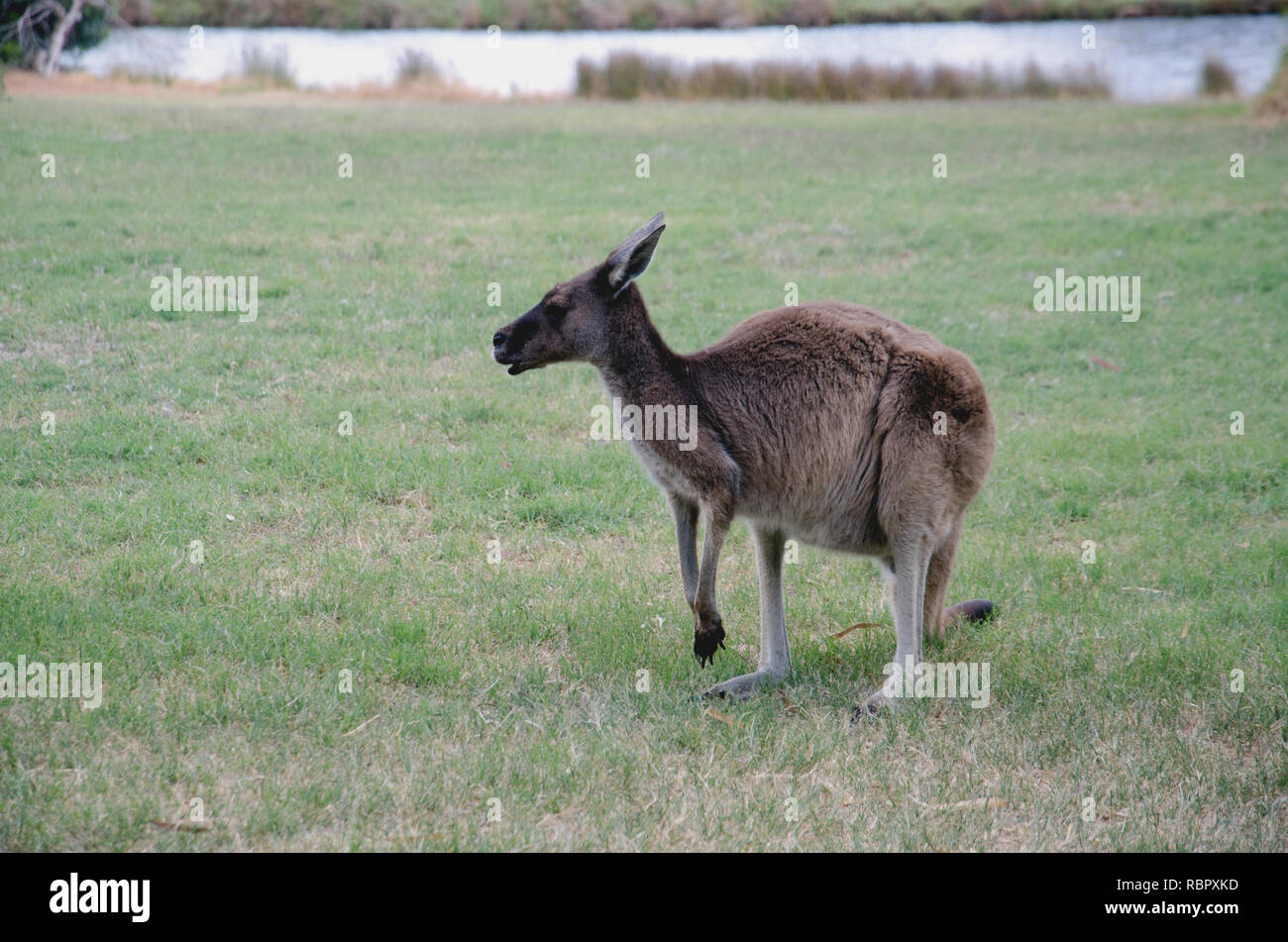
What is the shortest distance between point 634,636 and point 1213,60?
22882 millimetres

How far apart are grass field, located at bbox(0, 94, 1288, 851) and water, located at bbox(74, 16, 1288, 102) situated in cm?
1049

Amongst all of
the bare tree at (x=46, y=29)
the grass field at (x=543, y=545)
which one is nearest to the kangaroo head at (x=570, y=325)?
the grass field at (x=543, y=545)

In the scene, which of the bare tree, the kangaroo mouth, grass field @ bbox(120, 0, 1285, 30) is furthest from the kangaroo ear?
grass field @ bbox(120, 0, 1285, 30)

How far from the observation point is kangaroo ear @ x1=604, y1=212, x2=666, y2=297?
14.5 ft

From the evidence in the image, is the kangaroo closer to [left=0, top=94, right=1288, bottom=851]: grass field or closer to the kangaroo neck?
the kangaroo neck

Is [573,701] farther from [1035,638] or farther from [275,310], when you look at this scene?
[275,310]

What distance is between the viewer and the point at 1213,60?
23.4m

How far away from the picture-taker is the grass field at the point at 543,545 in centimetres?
381

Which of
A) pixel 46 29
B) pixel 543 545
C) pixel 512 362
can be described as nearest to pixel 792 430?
pixel 512 362

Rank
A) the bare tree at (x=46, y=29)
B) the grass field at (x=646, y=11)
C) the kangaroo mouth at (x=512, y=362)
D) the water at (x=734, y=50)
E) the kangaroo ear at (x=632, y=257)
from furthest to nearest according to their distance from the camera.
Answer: the grass field at (x=646, y=11) → the water at (x=734, y=50) → the bare tree at (x=46, y=29) → the kangaroo mouth at (x=512, y=362) → the kangaroo ear at (x=632, y=257)

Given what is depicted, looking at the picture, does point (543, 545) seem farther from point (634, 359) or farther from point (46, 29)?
point (46, 29)

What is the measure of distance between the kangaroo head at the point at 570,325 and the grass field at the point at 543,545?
1138mm

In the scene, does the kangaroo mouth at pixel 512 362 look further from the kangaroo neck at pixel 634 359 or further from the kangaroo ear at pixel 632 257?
the kangaroo ear at pixel 632 257
